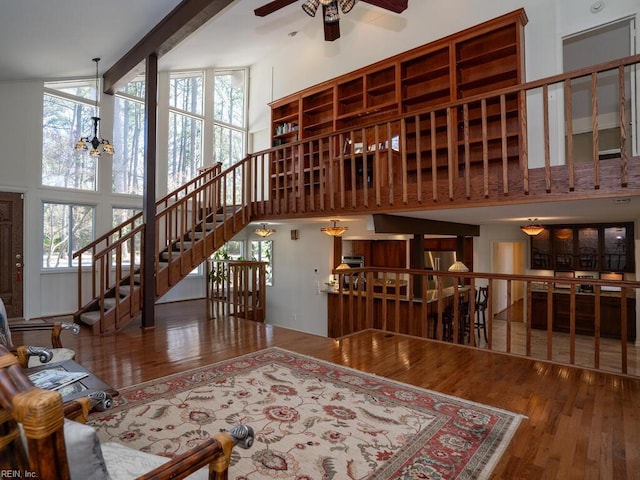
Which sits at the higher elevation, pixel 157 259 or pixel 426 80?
pixel 426 80

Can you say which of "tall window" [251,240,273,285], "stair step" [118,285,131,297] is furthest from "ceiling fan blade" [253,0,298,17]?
"tall window" [251,240,273,285]

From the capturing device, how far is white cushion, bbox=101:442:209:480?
3.96ft

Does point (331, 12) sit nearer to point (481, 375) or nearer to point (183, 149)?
point (481, 375)

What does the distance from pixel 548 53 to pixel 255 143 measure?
6.53 m

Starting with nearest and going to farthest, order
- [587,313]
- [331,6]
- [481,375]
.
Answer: [481,375] < [331,6] < [587,313]

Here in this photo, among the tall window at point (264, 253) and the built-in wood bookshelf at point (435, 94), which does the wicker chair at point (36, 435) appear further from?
the tall window at point (264, 253)

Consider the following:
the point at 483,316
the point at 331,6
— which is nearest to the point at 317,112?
the point at 331,6

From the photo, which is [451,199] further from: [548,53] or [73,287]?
[73,287]

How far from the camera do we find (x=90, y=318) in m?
4.89

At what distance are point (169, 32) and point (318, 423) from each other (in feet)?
15.9

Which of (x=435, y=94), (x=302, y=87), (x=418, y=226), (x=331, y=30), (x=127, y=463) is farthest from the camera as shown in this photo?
(x=302, y=87)

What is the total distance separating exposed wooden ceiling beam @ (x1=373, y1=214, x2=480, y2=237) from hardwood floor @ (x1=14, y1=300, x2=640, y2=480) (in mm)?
1400

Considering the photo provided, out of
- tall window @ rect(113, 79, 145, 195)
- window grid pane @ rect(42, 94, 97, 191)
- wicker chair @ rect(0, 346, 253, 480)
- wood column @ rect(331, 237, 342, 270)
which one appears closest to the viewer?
wicker chair @ rect(0, 346, 253, 480)

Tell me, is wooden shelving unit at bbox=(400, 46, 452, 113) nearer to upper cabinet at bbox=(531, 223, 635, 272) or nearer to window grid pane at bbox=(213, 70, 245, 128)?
upper cabinet at bbox=(531, 223, 635, 272)
